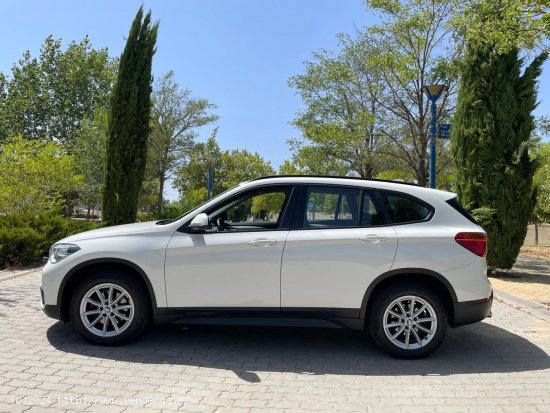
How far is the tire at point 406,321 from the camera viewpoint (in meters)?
4.73

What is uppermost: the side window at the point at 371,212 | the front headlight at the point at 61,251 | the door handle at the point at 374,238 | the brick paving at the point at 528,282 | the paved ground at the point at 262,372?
the side window at the point at 371,212

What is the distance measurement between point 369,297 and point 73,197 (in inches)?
1458

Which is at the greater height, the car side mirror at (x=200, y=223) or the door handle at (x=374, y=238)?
the car side mirror at (x=200, y=223)

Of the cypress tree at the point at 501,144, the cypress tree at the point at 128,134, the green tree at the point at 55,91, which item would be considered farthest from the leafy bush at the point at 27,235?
the green tree at the point at 55,91

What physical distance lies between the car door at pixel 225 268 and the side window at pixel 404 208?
111 cm

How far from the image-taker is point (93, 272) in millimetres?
4949

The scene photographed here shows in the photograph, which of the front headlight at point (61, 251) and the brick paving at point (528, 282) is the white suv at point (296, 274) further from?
the brick paving at point (528, 282)

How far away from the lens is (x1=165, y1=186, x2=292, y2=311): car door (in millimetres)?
4727

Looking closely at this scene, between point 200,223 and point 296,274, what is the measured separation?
107 cm

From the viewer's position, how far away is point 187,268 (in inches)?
188

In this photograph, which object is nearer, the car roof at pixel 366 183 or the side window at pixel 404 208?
the side window at pixel 404 208

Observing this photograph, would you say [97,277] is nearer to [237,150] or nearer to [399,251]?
[399,251]

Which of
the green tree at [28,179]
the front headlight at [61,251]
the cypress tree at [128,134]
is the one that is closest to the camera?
the front headlight at [61,251]

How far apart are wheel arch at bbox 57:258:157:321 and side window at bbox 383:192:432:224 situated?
256 cm
